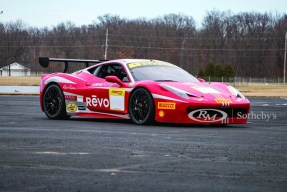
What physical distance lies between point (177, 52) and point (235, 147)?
10068 centimetres

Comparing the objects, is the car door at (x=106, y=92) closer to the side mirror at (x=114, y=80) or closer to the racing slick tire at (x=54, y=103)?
the side mirror at (x=114, y=80)

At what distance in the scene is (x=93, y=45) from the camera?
10150cm

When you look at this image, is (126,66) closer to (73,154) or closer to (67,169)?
(73,154)

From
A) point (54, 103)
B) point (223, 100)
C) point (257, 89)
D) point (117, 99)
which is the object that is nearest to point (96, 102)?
point (117, 99)

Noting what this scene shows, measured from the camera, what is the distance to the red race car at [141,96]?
1134 centimetres

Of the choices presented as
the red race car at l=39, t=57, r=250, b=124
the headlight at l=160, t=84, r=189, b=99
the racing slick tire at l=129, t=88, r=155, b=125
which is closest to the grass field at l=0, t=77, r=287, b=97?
the red race car at l=39, t=57, r=250, b=124

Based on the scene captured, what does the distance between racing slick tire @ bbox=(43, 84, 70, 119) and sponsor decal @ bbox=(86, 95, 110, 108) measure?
75 centimetres

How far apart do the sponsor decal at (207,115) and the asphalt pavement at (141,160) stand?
1.31m

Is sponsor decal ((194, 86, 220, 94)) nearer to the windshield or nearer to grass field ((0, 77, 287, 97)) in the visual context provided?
the windshield

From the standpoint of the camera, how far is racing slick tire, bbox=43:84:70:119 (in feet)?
44.3

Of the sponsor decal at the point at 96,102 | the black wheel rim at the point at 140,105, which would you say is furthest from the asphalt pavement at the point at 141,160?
the sponsor decal at the point at 96,102

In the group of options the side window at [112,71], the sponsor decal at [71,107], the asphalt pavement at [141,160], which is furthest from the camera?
the sponsor decal at [71,107]

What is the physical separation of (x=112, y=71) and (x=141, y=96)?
156cm

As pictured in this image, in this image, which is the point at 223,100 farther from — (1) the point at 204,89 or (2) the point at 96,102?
(2) the point at 96,102
